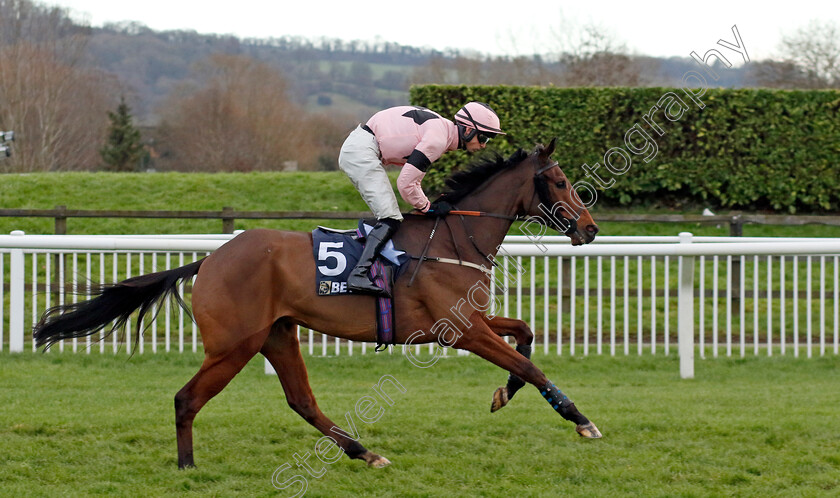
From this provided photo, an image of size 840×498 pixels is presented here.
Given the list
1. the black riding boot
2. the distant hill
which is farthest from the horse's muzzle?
the distant hill

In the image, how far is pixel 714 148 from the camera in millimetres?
13086

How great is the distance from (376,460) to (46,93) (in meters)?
25.9

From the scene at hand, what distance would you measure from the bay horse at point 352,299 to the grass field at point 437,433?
0.29m

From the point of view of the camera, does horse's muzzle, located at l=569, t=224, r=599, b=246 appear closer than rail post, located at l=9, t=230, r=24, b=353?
Yes

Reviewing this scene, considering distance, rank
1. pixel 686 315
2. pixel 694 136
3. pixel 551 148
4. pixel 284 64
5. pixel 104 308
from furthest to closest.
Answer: pixel 284 64, pixel 694 136, pixel 686 315, pixel 104 308, pixel 551 148

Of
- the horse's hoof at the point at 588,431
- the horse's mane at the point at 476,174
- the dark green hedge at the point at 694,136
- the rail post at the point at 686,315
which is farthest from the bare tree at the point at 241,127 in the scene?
the horse's hoof at the point at 588,431

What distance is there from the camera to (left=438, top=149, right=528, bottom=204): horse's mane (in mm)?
4676

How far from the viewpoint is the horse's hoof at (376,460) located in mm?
4199

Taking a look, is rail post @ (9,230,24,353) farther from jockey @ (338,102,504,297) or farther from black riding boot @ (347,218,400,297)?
black riding boot @ (347,218,400,297)

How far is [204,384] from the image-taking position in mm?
4211

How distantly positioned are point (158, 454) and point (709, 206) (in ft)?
36.3

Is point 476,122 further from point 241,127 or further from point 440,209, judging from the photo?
point 241,127

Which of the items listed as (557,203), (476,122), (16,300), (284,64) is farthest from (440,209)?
(284,64)

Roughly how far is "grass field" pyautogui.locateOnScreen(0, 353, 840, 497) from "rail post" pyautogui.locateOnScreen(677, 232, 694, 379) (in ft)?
0.55
